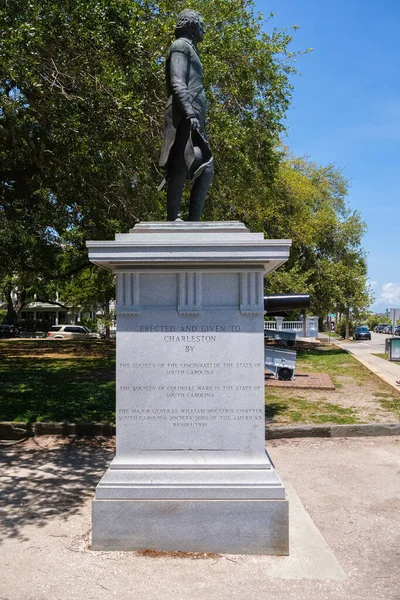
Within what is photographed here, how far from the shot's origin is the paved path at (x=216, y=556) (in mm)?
3938

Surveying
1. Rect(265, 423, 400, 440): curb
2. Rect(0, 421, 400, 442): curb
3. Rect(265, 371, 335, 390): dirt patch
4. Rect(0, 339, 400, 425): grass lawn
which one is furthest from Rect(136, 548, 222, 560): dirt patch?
Rect(265, 371, 335, 390): dirt patch

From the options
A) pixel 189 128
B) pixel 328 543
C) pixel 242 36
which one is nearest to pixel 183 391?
pixel 328 543

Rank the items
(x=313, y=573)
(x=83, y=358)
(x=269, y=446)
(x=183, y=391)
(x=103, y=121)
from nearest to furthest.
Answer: (x=313, y=573) → (x=183, y=391) → (x=269, y=446) → (x=103, y=121) → (x=83, y=358)

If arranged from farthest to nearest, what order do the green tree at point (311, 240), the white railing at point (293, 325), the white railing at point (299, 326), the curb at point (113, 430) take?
the white railing at point (293, 325)
the white railing at point (299, 326)
the green tree at point (311, 240)
the curb at point (113, 430)

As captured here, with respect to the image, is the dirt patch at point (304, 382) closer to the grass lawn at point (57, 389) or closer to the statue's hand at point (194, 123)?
the grass lawn at point (57, 389)

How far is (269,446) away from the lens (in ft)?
28.2

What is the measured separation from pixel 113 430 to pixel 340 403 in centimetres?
564

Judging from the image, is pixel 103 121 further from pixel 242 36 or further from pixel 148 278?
pixel 148 278

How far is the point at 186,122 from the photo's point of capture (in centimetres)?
524

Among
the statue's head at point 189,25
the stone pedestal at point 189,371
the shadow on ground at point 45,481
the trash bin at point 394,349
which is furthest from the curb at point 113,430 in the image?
the trash bin at point 394,349

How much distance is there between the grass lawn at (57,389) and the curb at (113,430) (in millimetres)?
549

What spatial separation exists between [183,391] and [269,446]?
4314 mm

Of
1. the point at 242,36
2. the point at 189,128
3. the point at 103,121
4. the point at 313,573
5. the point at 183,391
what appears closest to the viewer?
the point at 313,573

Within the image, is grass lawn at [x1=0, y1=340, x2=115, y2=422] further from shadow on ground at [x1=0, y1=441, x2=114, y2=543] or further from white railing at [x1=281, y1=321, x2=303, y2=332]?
white railing at [x1=281, y1=321, x2=303, y2=332]
